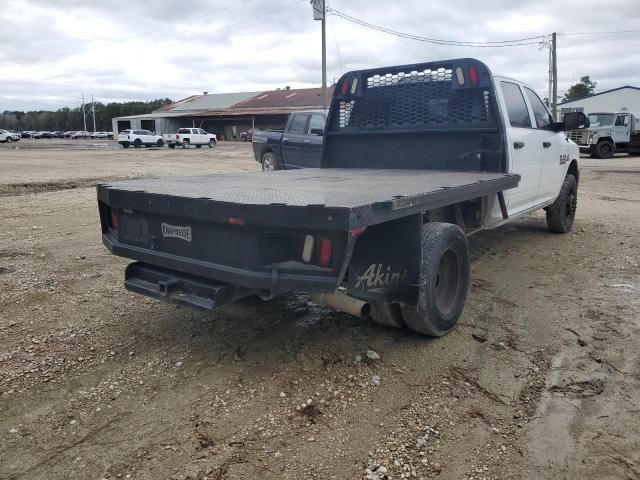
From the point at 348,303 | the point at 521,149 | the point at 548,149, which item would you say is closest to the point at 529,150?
the point at 521,149

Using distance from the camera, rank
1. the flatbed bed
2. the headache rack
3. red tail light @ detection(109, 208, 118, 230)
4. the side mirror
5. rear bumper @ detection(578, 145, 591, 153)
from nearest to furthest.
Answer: the flatbed bed
red tail light @ detection(109, 208, 118, 230)
the headache rack
the side mirror
rear bumper @ detection(578, 145, 591, 153)

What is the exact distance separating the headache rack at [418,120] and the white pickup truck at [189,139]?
1422 inches

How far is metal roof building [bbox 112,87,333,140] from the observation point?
53.9 metres

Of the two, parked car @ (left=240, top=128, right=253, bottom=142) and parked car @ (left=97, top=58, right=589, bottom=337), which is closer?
parked car @ (left=97, top=58, right=589, bottom=337)

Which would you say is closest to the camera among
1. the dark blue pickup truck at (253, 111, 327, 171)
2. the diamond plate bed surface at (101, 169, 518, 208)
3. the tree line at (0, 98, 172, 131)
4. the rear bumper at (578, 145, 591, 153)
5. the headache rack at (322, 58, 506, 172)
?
the diamond plate bed surface at (101, 169, 518, 208)

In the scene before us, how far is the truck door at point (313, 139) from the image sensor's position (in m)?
12.4

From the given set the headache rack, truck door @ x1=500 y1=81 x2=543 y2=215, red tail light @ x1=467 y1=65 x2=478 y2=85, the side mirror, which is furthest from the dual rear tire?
the side mirror

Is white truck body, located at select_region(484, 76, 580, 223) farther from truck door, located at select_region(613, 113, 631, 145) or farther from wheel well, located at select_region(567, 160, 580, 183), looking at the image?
truck door, located at select_region(613, 113, 631, 145)

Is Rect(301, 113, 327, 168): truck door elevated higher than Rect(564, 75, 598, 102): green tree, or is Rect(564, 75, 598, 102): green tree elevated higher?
Rect(564, 75, 598, 102): green tree

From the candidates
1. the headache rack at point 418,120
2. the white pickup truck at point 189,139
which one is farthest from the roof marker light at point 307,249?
the white pickup truck at point 189,139

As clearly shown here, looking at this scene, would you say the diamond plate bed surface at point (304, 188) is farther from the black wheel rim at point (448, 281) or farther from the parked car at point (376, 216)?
the black wheel rim at point (448, 281)

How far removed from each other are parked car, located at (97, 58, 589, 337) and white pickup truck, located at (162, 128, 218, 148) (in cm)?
3650

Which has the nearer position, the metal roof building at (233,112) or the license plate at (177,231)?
the license plate at (177,231)

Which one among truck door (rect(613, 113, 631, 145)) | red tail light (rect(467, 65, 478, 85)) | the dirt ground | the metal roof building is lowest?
the dirt ground
